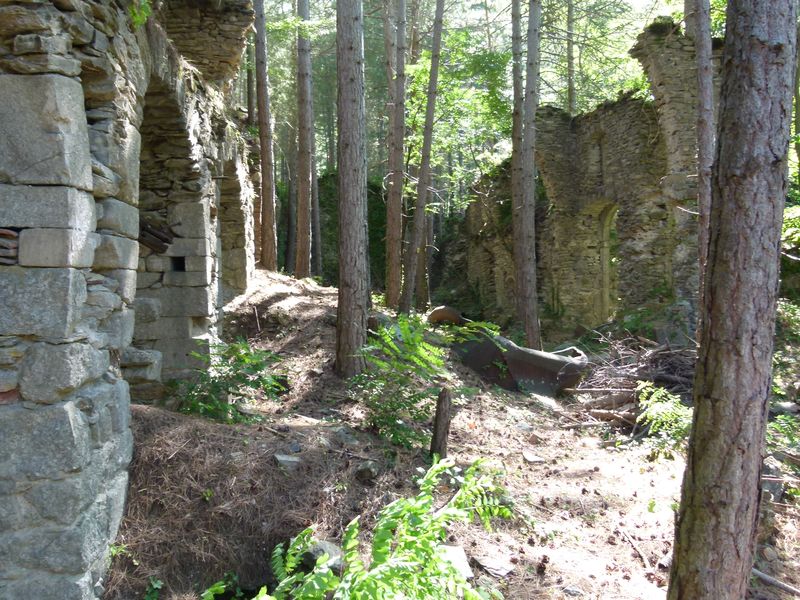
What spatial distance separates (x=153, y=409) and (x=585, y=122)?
14.2m

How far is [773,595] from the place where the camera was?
165 inches

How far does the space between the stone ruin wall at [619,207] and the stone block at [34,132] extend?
36.0 feet

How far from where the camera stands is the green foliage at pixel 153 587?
3.98m

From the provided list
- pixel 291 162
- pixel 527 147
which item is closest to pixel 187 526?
pixel 527 147

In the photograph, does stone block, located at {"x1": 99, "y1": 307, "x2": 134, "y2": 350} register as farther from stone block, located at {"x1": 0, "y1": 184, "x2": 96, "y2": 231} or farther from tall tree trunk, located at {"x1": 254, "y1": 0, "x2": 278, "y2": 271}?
tall tree trunk, located at {"x1": 254, "y1": 0, "x2": 278, "y2": 271}

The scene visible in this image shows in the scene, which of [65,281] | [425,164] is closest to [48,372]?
[65,281]

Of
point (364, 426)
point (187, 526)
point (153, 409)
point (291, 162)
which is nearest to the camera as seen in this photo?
point (187, 526)

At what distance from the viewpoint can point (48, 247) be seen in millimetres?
3445

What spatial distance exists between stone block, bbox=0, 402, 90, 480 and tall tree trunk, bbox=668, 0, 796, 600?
3348 mm

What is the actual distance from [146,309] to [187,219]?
1119mm

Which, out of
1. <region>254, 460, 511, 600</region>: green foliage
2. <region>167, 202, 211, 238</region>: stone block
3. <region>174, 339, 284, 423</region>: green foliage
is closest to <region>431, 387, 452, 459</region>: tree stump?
<region>174, 339, 284, 423</region>: green foliage

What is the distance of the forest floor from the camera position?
167 inches

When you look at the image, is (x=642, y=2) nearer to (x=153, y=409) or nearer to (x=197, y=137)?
(x=197, y=137)

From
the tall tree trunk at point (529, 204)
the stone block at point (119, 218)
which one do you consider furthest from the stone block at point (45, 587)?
the tall tree trunk at point (529, 204)
